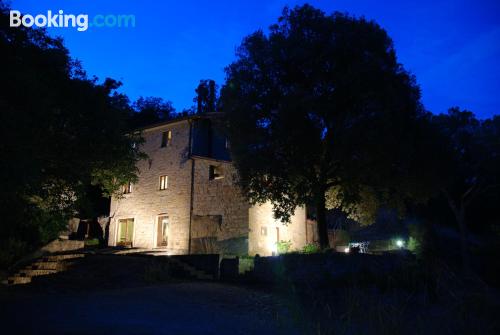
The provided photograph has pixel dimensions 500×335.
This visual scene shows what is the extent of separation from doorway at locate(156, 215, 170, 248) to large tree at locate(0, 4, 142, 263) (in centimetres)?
809

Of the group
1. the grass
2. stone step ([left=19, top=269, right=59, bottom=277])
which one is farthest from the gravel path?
stone step ([left=19, top=269, right=59, bottom=277])

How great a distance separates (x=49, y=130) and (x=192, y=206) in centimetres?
1134

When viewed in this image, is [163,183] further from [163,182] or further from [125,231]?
[125,231]

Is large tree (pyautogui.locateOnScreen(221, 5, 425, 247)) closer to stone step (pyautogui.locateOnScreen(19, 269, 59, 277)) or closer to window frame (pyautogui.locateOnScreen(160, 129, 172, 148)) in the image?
window frame (pyautogui.locateOnScreen(160, 129, 172, 148))

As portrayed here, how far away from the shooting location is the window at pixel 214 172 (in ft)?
73.0

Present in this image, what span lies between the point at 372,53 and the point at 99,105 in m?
10.8

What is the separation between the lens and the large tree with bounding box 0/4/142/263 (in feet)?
28.8

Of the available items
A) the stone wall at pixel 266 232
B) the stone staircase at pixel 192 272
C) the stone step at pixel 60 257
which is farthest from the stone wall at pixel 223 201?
the stone step at pixel 60 257

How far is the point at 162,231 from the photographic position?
917 inches

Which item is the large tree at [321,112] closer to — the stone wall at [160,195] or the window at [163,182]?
the stone wall at [160,195]

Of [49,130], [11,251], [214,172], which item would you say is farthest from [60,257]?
Answer: [214,172]

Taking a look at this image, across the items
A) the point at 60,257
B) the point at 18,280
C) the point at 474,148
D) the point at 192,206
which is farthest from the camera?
the point at 474,148

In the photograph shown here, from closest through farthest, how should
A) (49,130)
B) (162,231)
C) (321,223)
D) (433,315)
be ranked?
(433,315)
(49,130)
(321,223)
(162,231)

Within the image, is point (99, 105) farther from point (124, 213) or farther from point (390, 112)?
point (124, 213)
